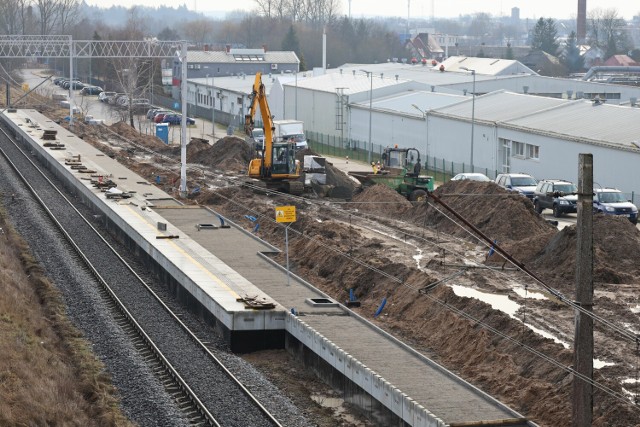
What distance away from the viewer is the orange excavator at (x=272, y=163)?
5141 centimetres

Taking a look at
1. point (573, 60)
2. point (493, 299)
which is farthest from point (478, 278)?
point (573, 60)

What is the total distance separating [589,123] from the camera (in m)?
55.6

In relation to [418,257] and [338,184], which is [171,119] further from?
[418,257]

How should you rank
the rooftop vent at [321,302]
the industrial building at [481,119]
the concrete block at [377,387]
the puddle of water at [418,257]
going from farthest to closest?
the industrial building at [481,119], the puddle of water at [418,257], the rooftop vent at [321,302], the concrete block at [377,387]

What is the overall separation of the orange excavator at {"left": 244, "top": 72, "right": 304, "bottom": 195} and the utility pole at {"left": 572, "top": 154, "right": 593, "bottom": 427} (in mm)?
33978

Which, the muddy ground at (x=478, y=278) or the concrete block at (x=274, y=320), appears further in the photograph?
the concrete block at (x=274, y=320)

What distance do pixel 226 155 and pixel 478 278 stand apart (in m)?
34.9

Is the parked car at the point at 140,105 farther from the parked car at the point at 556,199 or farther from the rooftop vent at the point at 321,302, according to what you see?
the rooftop vent at the point at 321,302

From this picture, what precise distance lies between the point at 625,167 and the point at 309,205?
13.1 metres

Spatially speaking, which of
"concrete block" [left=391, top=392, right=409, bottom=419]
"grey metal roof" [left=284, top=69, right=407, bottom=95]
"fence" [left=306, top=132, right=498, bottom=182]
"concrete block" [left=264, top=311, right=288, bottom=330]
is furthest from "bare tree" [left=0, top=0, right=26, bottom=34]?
"concrete block" [left=391, top=392, right=409, bottom=419]

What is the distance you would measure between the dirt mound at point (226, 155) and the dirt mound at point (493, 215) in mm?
20327

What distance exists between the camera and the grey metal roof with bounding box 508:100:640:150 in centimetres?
5103

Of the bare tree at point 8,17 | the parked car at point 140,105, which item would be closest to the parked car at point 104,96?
the parked car at point 140,105

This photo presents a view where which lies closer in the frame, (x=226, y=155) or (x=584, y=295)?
(x=584, y=295)
